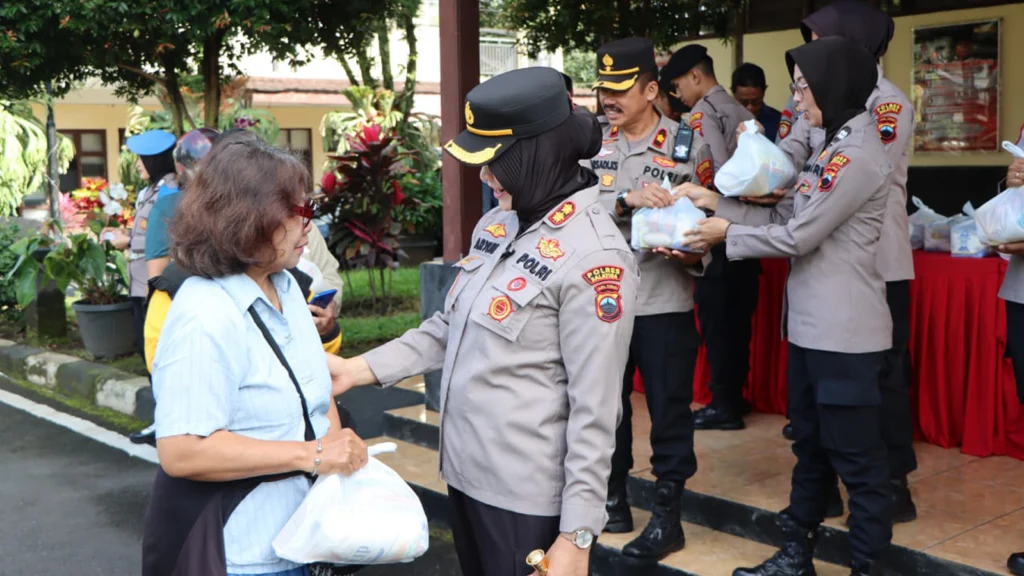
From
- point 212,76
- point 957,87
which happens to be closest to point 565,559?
point 212,76

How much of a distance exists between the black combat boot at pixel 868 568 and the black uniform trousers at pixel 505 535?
5.08 feet

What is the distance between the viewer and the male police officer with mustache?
13.3ft

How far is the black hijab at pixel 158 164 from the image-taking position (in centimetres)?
622

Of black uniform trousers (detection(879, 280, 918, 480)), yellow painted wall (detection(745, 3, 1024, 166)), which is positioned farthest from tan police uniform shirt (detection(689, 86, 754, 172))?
yellow painted wall (detection(745, 3, 1024, 166))

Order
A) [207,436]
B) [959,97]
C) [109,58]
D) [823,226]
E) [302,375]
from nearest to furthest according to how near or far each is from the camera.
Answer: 1. [207,436]
2. [302,375]
3. [823,226]
4. [109,58]
5. [959,97]

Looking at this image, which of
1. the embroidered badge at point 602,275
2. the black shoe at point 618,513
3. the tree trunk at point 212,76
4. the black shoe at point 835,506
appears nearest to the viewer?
the embroidered badge at point 602,275

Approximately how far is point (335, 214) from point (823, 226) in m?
7.15

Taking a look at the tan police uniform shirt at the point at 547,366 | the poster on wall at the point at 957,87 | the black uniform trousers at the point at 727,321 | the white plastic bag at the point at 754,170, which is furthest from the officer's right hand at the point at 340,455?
the poster on wall at the point at 957,87

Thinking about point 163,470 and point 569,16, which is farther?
point 569,16

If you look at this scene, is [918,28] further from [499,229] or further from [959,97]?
[499,229]

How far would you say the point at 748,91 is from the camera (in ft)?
21.9

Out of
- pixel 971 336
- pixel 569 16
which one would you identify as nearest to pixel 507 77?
pixel 971 336

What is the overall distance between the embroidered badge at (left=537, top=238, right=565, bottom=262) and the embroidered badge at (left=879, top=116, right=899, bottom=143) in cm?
211

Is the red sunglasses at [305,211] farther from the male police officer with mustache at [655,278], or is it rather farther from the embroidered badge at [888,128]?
the embroidered badge at [888,128]
